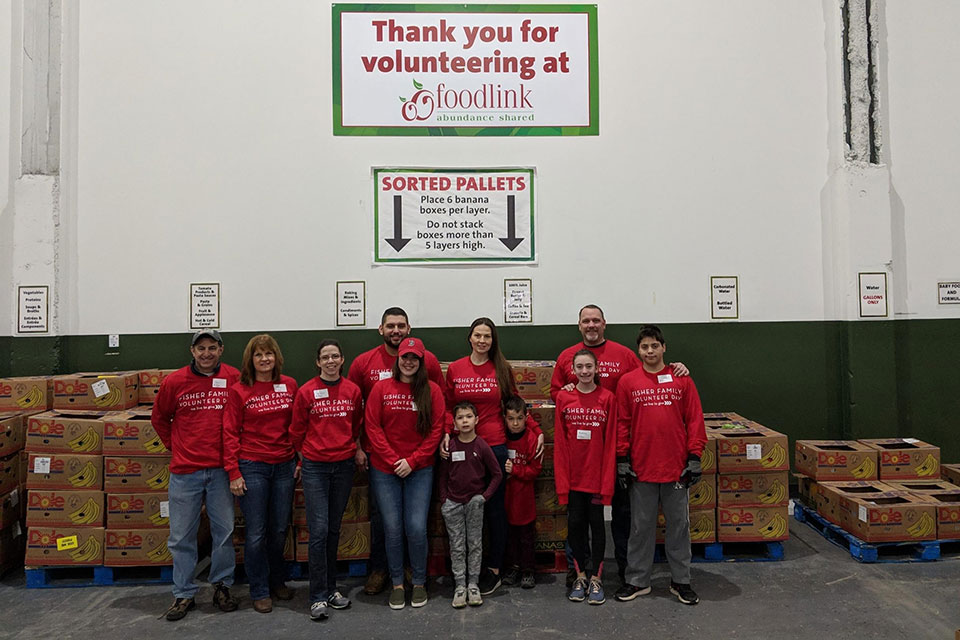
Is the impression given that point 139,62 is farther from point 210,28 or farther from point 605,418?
point 605,418

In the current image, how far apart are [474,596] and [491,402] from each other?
132 cm

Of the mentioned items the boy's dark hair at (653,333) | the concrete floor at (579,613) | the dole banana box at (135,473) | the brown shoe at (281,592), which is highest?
the boy's dark hair at (653,333)

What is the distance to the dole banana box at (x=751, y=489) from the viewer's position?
15.7 feet

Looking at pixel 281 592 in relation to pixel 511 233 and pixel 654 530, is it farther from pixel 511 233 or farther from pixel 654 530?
pixel 511 233

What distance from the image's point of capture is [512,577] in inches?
171

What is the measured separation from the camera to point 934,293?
6.15m

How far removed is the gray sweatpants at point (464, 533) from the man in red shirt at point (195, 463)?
151cm

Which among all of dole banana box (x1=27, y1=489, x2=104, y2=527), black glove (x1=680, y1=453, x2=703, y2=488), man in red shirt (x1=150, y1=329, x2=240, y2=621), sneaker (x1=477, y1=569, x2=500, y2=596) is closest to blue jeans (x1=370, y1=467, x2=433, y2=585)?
sneaker (x1=477, y1=569, x2=500, y2=596)

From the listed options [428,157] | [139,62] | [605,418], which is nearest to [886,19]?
[428,157]

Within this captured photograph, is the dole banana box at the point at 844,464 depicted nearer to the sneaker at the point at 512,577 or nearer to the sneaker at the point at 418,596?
the sneaker at the point at 512,577

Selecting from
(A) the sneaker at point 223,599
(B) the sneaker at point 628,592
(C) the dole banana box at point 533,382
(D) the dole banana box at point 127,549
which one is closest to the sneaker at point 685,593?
(B) the sneaker at point 628,592

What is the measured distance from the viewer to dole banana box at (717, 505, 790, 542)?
474 centimetres

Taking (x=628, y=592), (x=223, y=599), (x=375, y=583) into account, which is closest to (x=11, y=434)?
(x=223, y=599)

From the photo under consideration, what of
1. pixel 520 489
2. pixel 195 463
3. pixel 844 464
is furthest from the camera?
pixel 844 464
